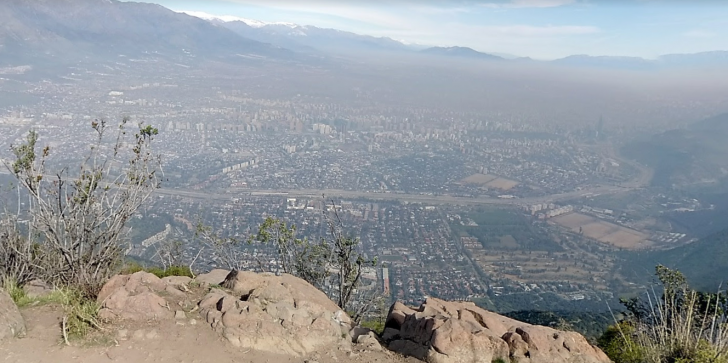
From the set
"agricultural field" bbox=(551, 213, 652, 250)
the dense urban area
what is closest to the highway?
the dense urban area

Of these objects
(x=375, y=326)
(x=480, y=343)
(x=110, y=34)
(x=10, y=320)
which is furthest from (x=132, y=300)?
(x=110, y=34)

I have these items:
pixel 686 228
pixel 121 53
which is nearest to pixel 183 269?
pixel 686 228

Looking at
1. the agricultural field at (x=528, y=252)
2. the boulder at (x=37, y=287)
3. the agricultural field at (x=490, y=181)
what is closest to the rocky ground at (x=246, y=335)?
the boulder at (x=37, y=287)

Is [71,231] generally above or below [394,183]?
above

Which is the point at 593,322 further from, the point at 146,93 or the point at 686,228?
the point at 146,93

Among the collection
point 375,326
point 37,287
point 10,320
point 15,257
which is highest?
point 10,320

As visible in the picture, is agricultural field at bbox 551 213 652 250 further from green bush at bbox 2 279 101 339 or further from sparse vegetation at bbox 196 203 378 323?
green bush at bbox 2 279 101 339

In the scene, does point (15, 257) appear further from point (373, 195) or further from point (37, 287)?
point (373, 195)
